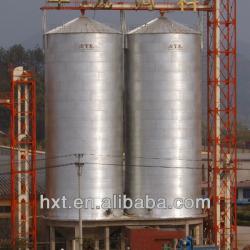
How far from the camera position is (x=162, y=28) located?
5484 cm

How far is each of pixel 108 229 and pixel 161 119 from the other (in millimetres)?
6460

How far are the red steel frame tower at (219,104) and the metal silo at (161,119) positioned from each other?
4.72 feet

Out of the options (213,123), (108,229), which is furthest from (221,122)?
(108,229)

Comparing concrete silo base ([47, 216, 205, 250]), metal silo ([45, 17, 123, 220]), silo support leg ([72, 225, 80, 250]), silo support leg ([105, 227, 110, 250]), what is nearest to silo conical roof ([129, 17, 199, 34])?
metal silo ([45, 17, 123, 220])

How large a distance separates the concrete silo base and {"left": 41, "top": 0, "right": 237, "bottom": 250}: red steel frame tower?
1711 millimetres

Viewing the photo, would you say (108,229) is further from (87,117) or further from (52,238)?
(87,117)

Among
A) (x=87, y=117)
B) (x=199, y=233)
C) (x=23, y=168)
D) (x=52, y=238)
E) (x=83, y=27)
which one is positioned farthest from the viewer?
(x=23, y=168)

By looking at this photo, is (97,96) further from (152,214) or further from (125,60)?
(152,214)

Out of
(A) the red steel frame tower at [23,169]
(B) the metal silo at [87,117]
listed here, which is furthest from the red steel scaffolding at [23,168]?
(B) the metal silo at [87,117]

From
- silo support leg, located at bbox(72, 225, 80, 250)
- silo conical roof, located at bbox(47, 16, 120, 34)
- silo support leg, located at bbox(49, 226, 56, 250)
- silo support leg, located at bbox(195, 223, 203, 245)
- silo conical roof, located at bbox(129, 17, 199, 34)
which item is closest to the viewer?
Result: silo support leg, located at bbox(72, 225, 80, 250)

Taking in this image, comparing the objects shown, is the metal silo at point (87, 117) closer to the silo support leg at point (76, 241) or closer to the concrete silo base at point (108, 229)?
the concrete silo base at point (108, 229)

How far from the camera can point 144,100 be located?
54.2 m

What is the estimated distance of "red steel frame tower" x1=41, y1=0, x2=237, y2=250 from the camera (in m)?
55.3

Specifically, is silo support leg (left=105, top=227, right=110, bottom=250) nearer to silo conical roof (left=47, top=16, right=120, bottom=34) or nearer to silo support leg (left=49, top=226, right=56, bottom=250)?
silo support leg (left=49, top=226, right=56, bottom=250)
